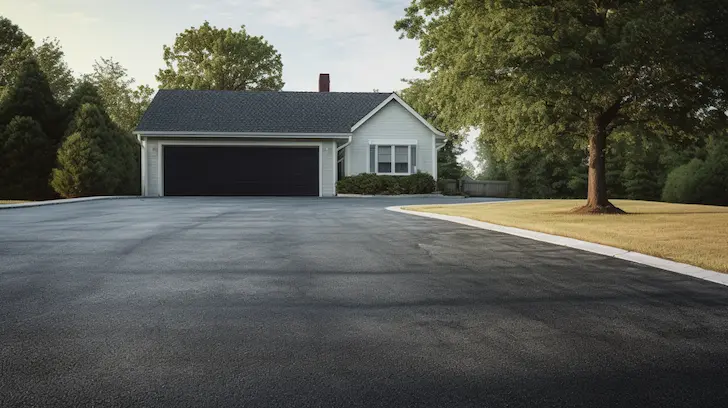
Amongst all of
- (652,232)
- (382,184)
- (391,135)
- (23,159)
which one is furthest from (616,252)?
(23,159)

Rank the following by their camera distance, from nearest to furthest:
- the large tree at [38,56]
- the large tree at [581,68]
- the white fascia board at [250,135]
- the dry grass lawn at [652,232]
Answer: the dry grass lawn at [652,232] → the large tree at [581,68] → the white fascia board at [250,135] → the large tree at [38,56]

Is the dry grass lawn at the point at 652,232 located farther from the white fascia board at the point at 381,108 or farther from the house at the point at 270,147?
the white fascia board at the point at 381,108

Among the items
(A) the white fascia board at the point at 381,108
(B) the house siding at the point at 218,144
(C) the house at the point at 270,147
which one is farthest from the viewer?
(A) the white fascia board at the point at 381,108

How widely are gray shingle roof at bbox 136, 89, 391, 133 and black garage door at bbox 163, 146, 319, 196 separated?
1149 mm

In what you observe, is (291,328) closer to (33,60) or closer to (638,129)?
(638,129)

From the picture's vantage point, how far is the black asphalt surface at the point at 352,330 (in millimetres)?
3438

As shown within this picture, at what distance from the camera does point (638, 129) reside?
62.7 ft

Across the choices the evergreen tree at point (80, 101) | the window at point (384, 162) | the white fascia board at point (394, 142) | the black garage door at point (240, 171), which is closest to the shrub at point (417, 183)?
the window at point (384, 162)

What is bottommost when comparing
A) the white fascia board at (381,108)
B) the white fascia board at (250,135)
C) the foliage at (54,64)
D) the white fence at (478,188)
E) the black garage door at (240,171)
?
the white fence at (478,188)

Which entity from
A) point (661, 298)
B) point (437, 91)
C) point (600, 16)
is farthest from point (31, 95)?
point (661, 298)

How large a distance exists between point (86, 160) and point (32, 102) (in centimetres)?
593

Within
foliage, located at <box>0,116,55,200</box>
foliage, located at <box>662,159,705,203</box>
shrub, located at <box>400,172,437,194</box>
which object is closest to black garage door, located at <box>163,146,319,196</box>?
shrub, located at <box>400,172,437,194</box>

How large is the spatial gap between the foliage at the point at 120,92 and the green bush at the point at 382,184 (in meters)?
30.0

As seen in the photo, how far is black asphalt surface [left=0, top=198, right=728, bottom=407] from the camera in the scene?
3.44 meters
